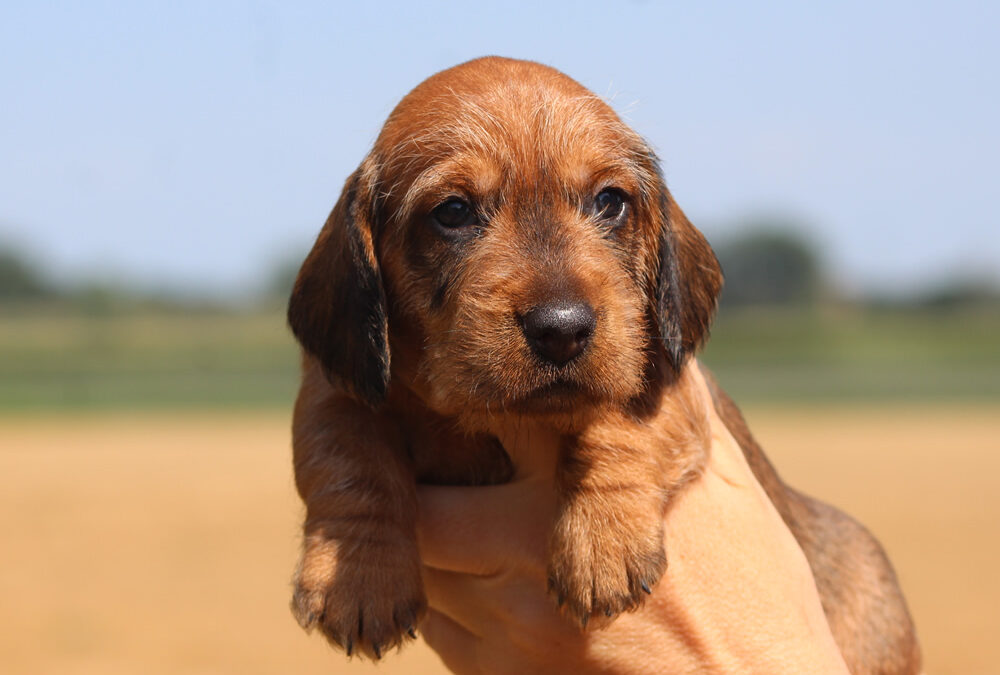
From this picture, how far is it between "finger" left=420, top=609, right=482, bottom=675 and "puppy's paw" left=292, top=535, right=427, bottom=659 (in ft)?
2.00

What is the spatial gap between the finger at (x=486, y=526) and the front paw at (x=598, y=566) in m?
0.31

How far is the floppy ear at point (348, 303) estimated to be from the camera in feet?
13.3

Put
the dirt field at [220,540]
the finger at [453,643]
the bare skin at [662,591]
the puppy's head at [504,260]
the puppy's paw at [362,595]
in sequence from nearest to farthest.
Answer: the puppy's head at [504,260], the puppy's paw at [362,595], the bare skin at [662,591], the finger at [453,643], the dirt field at [220,540]

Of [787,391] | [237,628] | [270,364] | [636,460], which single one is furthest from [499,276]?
[270,364]

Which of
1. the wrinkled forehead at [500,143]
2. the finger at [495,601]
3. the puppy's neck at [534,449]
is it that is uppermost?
the wrinkled forehead at [500,143]

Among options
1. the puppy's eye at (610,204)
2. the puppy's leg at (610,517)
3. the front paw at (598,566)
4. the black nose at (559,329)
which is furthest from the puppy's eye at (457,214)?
the front paw at (598,566)

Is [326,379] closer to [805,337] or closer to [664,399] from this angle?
[664,399]

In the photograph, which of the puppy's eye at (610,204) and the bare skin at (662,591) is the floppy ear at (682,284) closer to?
the puppy's eye at (610,204)

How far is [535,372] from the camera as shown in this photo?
351 centimetres

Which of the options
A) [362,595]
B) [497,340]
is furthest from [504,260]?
[362,595]

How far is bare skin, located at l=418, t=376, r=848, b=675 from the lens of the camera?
395cm

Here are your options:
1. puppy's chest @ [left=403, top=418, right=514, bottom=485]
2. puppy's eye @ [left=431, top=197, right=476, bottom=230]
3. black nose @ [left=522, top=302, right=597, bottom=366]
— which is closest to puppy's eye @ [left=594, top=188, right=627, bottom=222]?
puppy's eye @ [left=431, top=197, right=476, bottom=230]

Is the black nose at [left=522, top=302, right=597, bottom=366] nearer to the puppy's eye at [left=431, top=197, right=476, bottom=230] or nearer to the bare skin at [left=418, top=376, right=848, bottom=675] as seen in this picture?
the puppy's eye at [left=431, top=197, right=476, bottom=230]

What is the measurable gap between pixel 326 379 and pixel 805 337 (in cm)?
4998
